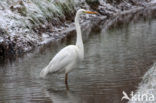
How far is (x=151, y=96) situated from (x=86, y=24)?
841 inches

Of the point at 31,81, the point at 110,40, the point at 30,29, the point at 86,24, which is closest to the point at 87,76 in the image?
the point at 31,81

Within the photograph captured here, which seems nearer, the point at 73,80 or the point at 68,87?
the point at 68,87

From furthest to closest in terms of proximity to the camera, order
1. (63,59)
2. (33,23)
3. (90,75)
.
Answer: (33,23)
(90,75)
(63,59)

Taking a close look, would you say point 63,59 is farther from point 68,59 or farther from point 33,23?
point 33,23

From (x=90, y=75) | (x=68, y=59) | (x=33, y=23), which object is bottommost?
(x=90, y=75)

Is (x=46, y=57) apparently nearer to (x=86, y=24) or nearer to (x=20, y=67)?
(x=20, y=67)

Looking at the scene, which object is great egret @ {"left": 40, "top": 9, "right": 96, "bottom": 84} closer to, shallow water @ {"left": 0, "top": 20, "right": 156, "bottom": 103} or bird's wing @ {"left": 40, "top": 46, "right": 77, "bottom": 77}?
bird's wing @ {"left": 40, "top": 46, "right": 77, "bottom": 77}

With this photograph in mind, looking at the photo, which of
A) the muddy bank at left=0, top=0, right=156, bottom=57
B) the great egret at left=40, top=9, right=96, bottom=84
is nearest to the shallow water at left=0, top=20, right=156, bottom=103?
the great egret at left=40, top=9, right=96, bottom=84

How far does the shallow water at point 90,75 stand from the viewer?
10820 millimetres

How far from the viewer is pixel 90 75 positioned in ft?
42.4

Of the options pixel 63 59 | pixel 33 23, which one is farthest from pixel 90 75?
pixel 33 23

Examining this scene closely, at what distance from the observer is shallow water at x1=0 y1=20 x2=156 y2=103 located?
35.5ft

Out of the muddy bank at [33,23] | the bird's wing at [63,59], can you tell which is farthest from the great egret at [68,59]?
the muddy bank at [33,23]

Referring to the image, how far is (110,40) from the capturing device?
20.3 meters
